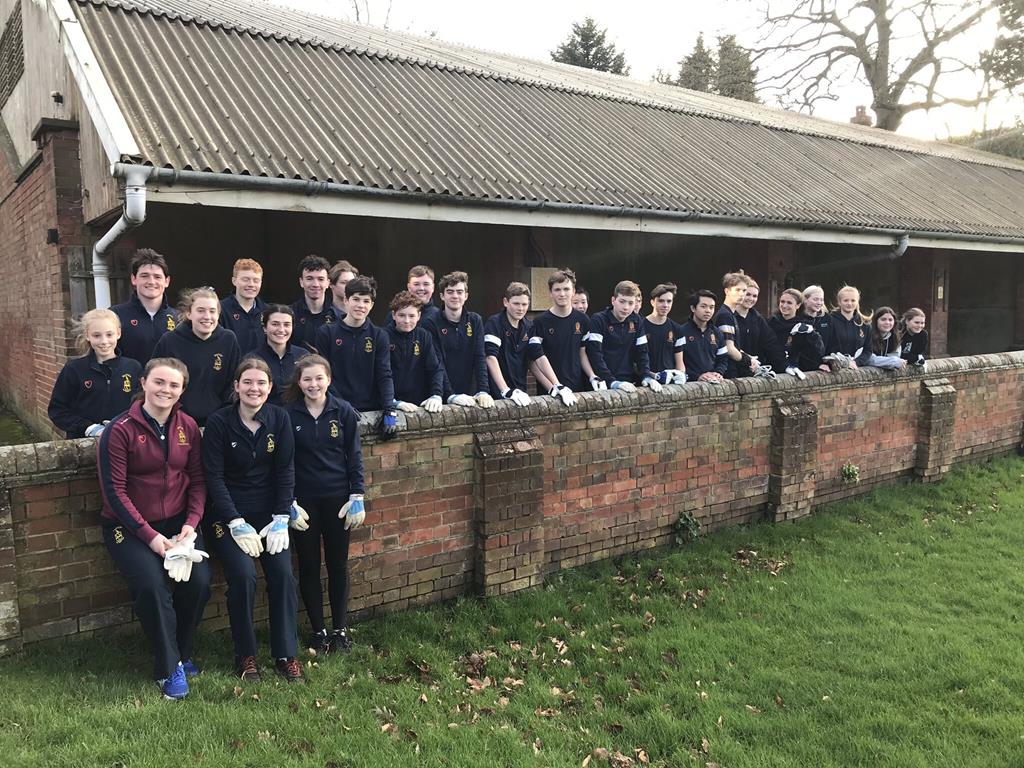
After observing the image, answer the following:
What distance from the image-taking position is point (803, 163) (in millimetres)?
12148

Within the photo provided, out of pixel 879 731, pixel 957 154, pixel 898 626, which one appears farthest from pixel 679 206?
pixel 957 154

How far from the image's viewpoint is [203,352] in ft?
13.5

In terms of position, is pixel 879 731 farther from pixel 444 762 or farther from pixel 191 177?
pixel 191 177

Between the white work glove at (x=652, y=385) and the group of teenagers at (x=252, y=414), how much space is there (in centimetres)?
82

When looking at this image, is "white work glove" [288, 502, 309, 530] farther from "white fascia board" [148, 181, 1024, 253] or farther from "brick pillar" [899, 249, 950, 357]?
"brick pillar" [899, 249, 950, 357]

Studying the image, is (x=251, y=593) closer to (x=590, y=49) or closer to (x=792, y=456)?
(x=792, y=456)

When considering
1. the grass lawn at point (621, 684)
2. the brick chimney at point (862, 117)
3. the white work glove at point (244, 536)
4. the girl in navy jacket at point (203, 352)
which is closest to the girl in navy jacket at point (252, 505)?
the white work glove at point (244, 536)

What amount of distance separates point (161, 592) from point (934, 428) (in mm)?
7607

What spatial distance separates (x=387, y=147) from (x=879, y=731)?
6.15 m

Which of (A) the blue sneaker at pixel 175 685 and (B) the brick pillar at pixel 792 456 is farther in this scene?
(B) the brick pillar at pixel 792 456

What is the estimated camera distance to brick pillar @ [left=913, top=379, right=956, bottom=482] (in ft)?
26.3

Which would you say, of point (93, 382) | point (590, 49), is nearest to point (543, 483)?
point (93, 382)

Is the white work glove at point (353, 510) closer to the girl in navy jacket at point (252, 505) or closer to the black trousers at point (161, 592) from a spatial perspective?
the girl in navy jacket at point (252, 505)

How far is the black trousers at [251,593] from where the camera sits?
3.76m
